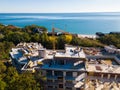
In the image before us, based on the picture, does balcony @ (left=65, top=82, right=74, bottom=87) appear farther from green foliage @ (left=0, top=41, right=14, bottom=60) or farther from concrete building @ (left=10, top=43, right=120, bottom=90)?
green foliage @ (left=0, top=41, right=14, bottom=60)

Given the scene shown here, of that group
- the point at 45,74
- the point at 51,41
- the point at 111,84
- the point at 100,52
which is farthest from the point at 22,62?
the point at 51,41

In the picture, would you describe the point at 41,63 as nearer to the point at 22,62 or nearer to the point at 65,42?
the point at 22,62

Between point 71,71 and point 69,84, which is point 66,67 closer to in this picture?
point 71,71

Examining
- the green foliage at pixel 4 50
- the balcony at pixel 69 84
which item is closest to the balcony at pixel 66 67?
the balcony at pixel 69 84

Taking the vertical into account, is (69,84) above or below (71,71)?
below

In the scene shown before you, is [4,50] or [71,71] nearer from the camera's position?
[71,71]

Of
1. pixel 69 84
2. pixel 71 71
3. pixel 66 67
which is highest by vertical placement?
pixel 66 67

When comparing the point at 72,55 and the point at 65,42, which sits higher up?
the point at 72,55

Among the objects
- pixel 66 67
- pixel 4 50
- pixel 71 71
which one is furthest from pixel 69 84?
pixel 4 50

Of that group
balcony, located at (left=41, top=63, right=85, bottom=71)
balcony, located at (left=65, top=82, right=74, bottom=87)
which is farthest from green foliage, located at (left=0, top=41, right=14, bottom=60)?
balcony, located at (left=65, top=82, right=74, bottom=87)

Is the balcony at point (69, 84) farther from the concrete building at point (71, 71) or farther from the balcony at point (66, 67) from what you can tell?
the balcony at point (66, 67)

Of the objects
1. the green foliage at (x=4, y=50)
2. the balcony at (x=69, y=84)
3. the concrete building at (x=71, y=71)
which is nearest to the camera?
the concrete building at (x=71, y=71)
